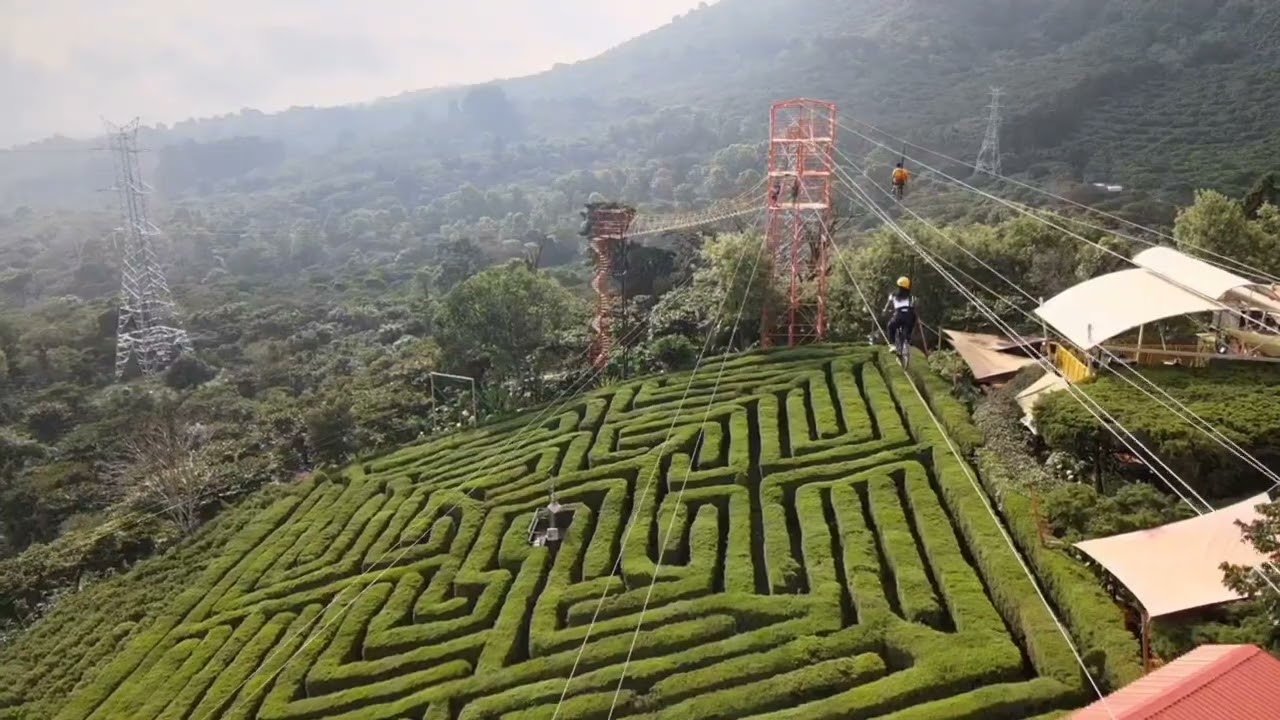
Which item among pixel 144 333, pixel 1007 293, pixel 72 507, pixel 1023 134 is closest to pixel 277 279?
pixel 144 333

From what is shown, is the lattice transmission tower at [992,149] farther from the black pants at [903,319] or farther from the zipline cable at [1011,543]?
the black pants at [903,319]

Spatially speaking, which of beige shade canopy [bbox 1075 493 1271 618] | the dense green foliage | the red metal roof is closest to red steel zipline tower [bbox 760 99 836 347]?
the dense green foliage

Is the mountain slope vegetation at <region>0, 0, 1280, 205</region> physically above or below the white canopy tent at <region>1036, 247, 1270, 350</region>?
above

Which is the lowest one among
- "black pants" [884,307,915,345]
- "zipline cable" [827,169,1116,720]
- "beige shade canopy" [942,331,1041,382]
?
Result: "zipline cable" [827,169,1116,720]

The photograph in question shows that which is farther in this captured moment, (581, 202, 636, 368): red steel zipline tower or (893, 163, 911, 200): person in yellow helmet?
(581, 202, 636, 368): red steel zipline tower

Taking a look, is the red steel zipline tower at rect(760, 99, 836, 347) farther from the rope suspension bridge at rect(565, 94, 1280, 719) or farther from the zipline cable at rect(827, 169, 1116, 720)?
the zipline cable at rect(827, 169, 1116, 720)

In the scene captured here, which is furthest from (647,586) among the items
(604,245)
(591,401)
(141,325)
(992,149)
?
(992,149)

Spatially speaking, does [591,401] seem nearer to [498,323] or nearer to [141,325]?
[498,323]
